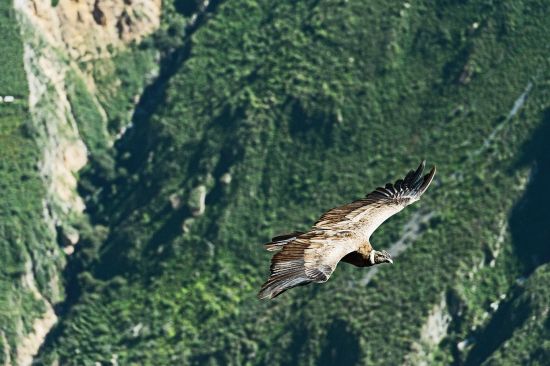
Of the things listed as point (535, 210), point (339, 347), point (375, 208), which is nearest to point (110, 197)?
point (339, 347)

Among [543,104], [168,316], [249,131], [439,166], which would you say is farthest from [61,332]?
[543,104]

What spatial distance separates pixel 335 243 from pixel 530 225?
114783 millimetres

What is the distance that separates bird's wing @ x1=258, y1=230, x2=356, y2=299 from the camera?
6003 centimetres

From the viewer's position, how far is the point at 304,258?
6175 centimetres

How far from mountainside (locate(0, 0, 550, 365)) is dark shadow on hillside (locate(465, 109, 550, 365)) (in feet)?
0.73

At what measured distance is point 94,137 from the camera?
198250 millimetres

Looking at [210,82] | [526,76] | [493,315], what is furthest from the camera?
[210,82]

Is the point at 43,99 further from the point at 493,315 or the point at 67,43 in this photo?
the point at 493,315

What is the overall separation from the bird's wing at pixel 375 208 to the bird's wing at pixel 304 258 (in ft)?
5.63

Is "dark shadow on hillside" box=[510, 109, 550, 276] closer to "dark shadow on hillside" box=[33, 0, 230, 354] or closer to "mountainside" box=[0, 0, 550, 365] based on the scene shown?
"mountainside" box=[0, 0, 550, 365]

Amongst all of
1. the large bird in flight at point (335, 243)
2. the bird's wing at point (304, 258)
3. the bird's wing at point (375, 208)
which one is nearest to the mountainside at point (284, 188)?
the bird's wing at point (375, 208)

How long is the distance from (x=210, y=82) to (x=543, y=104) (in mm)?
38422

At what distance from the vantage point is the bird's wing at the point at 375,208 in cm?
6750

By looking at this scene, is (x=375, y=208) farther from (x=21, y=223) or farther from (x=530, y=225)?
(x=21, y=223)
